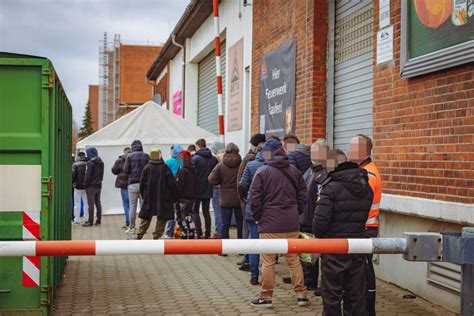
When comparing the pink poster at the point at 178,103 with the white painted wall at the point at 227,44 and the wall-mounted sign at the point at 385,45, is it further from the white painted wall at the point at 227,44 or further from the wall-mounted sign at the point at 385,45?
the wall-mounted sign at the point at 385,45

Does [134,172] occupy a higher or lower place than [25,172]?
lower

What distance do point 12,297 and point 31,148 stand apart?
1.40 m

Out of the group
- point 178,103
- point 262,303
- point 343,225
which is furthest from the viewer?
point 178,103

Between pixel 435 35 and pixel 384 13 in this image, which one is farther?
pixel 384 13

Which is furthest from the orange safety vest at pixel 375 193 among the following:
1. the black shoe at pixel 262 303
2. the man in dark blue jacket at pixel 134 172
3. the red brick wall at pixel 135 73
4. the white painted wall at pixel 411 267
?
the red brick wall at pixel 135 73

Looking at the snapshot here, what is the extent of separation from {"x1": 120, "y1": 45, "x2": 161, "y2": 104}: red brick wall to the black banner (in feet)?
194

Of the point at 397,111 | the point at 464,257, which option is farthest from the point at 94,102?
the point at 464,257

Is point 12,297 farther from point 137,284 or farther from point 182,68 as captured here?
point 182,68

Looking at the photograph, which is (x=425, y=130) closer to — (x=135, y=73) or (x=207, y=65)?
(x=207, y=65)

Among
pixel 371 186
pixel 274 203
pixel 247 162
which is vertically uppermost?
pixel 247 162

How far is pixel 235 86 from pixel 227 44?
176cm

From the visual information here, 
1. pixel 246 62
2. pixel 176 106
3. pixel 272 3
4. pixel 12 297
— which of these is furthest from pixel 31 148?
pixel 176 106

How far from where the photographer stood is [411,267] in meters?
8.13

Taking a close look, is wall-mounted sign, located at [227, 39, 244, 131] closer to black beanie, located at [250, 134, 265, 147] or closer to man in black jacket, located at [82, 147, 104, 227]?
man in black jacket, located at [82, 147, 104, 227]
